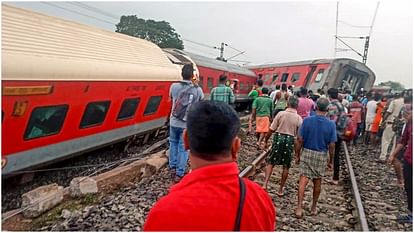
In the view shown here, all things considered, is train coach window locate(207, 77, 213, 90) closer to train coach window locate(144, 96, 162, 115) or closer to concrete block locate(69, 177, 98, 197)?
train coach window locate(144, 96, 162, 115)

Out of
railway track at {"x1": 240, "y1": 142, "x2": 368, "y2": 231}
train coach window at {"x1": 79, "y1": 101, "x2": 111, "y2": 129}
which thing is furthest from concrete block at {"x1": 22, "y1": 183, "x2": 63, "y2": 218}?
railway track at {"x1": 240, "y1": 142, "x2": 368, "y2": 231}

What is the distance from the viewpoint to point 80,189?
14.3ft

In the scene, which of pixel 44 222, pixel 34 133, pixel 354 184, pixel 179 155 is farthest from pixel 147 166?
pixel 354 184

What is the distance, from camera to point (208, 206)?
131 cm

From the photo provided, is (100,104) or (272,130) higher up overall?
(272,130)

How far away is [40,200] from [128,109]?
2.92 m

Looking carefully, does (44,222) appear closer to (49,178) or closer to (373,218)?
(49,178)

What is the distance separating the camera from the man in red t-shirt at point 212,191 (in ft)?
4.26

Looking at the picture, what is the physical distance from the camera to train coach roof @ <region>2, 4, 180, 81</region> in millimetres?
3877

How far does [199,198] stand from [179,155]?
359cm

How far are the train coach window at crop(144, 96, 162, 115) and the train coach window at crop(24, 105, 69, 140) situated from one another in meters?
2.58

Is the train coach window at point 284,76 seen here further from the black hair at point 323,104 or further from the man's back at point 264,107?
the black hair at point 323,104

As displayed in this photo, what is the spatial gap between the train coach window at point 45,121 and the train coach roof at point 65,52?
15.8 inches

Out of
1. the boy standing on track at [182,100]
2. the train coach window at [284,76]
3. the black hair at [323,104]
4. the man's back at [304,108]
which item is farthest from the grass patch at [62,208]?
the train coach window at [284,76]
